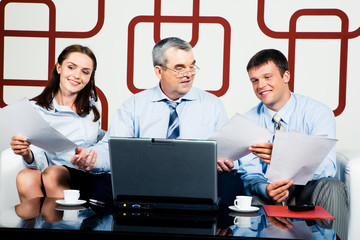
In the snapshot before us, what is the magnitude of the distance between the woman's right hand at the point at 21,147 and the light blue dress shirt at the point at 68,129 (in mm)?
183

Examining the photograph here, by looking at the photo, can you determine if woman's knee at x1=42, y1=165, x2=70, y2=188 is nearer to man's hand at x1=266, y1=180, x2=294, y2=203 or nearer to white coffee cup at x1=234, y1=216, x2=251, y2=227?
man's hand at x1=266, y1=180, x2=294, y2=203

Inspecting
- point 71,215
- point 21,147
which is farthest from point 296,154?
point 21,147

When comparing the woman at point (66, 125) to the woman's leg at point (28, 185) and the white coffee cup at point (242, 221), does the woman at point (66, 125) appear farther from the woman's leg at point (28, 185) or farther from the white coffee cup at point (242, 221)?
the white coffee cup at point (242, 221)

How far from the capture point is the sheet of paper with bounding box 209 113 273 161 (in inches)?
75.6

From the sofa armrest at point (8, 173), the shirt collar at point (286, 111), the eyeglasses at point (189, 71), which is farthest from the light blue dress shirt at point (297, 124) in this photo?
the sofa armrest at point (8, 173)

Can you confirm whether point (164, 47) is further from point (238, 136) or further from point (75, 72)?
point (238, 136)

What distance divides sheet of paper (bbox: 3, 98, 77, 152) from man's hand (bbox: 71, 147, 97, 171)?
0.25 meters

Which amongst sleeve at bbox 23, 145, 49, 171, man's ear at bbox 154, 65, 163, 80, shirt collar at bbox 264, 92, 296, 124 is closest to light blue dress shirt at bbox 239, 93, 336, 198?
shirt collar at bbox 264, 92, 296, 124

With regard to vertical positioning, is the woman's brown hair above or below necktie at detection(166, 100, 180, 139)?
above

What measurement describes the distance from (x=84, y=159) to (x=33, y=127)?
449 mm

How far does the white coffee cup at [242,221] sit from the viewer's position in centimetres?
149

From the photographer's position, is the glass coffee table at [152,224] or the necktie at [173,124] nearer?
the glass coffee table at [152,224]

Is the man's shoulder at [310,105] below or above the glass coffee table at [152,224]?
above

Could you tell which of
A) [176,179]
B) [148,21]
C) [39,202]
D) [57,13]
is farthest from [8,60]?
[176,179]
